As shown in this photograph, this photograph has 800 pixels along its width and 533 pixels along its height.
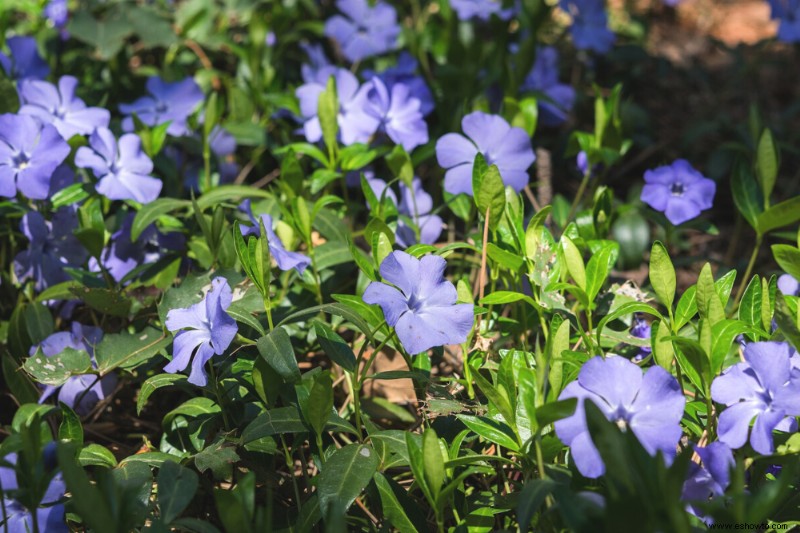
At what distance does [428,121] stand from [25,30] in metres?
1.51

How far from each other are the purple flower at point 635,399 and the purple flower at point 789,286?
58 centimetres

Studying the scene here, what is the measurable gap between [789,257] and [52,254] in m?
1.64

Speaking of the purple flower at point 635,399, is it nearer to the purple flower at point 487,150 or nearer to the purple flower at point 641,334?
the purple flower at point 641,334

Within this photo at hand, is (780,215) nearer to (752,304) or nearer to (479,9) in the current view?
(752,304)

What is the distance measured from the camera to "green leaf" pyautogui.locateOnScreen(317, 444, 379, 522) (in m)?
1.36

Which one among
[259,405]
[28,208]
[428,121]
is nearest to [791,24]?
[428,121]

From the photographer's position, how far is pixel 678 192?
6.68 feet

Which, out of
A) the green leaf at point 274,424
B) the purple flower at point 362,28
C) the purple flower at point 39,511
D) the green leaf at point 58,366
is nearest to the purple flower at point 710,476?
the green leaf at point 274,424

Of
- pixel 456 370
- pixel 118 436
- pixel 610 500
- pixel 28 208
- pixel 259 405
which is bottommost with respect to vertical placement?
pixel 118 436

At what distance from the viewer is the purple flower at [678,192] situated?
77.3 inches

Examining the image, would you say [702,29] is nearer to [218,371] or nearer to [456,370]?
[456,370]

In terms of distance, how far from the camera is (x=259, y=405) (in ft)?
5.25

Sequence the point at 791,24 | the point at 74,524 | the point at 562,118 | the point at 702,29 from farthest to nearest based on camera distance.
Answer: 1. the point at 702,29
2. the point at 791,24
3. the point at 562,118
4. the point at 74,524

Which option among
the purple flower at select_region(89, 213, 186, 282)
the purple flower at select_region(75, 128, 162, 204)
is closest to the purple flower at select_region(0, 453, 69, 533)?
the purple flower at select_region(89, 213, 186, 282)
